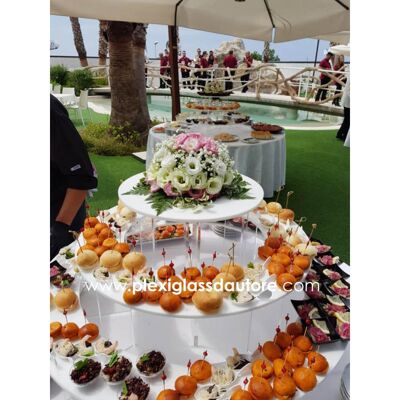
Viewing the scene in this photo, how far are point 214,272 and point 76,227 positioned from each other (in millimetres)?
1229

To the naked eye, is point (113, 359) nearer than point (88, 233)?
Yes

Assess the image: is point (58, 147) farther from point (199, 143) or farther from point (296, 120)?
point (296, 120)

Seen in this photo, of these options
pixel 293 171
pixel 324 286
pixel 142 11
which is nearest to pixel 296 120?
pixel 293 171

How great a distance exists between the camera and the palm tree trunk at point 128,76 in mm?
6004

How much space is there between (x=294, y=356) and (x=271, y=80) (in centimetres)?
1215

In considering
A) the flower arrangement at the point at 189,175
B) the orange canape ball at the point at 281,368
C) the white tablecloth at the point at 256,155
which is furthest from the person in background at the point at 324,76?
the orange canape ball at the point at 281,368

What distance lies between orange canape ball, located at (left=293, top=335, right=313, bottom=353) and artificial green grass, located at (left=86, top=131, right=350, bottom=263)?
1.86 m

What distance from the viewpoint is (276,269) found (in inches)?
63.9

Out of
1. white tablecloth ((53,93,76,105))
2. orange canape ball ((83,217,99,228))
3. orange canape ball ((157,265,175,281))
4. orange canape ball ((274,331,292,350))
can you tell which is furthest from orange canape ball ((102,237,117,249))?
white tablecloth ((53,93,76,105))

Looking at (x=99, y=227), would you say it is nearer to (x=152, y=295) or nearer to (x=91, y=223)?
(x=91, y=223)

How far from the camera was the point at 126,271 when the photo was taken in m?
1.67

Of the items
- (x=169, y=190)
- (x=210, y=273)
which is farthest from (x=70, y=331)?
(x=169, y=190)

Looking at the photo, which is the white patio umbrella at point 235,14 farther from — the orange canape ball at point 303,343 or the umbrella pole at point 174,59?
the orange canape ball at point 303,343

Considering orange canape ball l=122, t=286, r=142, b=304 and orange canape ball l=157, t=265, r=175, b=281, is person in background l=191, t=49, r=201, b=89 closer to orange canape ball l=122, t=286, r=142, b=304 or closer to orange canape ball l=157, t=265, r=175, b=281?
orange canape ball l=157, t=265, r=175, b=281
